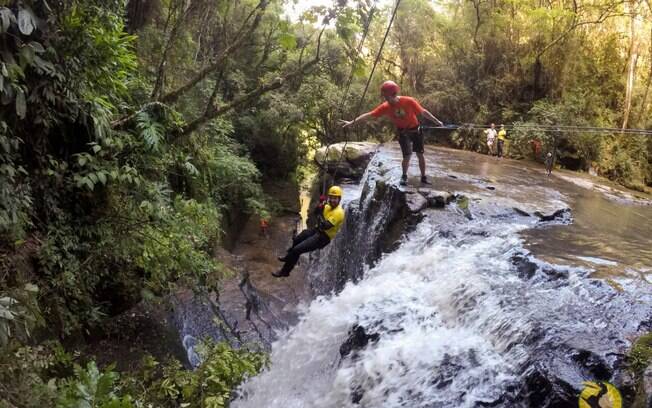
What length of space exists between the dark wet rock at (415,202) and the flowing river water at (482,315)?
0.78 ft

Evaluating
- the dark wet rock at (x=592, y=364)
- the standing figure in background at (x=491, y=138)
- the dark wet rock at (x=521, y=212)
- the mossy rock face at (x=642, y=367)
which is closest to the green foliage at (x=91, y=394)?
the dark wet rock at (x=592, y=364)

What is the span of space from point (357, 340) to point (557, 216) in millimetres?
4359

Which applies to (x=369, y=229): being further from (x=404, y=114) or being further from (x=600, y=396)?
(x=600, y=396)

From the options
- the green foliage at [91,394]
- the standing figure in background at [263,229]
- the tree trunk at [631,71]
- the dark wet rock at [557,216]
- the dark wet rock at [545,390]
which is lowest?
the standing figure in background at [263,229]

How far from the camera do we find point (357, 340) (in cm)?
586

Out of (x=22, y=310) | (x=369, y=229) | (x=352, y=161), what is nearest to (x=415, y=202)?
(x=369, y=229)

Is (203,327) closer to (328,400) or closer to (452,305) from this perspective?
(328,400)

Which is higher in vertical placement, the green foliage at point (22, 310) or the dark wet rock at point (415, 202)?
the dark wet rock at point (415, 202)

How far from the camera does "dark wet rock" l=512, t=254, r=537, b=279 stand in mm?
5441

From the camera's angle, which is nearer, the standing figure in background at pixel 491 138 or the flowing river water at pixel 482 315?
the flowing river water at pixel 482 315

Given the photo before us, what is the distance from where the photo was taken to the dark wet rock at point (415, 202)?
310 inches

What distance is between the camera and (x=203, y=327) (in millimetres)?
7906

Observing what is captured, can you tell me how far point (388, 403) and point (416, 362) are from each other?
0.49 metres

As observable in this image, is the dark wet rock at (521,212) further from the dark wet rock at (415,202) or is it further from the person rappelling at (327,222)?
the person rappelling at (327,222)
